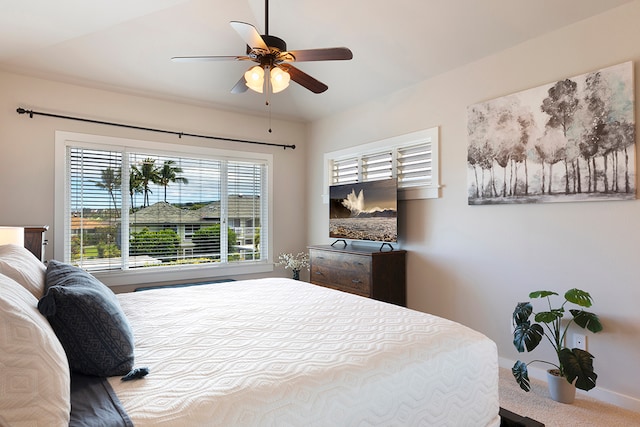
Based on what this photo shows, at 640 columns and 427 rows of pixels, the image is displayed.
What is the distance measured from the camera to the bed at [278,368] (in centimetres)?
103

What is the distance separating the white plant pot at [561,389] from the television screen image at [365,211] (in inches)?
66.5

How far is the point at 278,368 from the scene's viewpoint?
128cm

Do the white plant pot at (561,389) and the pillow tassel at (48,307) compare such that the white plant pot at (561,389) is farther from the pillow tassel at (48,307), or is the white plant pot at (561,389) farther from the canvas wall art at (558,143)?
the pillow tassel at (48,307)

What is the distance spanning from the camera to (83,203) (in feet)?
12.8

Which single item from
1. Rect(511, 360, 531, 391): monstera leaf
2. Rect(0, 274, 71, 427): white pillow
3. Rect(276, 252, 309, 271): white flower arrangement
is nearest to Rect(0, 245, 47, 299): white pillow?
Rect(0, 274, 71, 427): white pillow

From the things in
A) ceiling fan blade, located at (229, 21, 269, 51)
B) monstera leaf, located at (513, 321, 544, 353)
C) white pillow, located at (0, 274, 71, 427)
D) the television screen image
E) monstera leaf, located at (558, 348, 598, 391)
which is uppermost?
ceiling fan blade, located at (229, 21, 269, 51)

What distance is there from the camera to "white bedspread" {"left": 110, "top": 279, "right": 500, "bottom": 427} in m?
1.11

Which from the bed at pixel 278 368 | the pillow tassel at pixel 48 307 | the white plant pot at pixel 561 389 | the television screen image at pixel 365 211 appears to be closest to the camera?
the bed at pixel 278 368

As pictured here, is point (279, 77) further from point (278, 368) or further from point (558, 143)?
point (558, 143)

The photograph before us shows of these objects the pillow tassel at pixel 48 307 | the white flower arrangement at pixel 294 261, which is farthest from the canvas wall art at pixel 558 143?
the pillow tassel at pixel 48 307

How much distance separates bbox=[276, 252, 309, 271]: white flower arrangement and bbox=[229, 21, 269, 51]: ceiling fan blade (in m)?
3.08

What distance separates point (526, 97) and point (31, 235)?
3947mm

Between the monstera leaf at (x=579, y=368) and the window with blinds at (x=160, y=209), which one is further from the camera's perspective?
the window with blinds at (x=160, y=209)

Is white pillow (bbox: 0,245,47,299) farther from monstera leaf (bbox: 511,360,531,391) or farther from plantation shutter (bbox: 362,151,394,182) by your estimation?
plantation shutter (bbox: 362,151,394,182)
